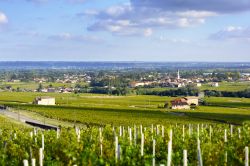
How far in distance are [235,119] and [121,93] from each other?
7889cm

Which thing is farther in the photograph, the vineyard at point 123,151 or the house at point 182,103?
the house at point 182,103

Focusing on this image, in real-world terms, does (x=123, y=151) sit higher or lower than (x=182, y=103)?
higher

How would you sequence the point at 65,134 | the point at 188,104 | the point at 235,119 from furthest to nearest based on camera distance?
the point at 188,104
the point at 235,119
the point at 65,134

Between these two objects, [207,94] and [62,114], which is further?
[207,94]

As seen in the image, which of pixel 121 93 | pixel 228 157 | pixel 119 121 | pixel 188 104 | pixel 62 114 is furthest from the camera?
pixel 121 93

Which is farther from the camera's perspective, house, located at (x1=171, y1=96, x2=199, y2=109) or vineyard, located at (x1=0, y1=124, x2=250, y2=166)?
house, located at (x1=171, y1=96, x2=199, y2=109)

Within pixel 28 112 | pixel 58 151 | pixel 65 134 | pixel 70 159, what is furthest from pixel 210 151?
pixel 28 112

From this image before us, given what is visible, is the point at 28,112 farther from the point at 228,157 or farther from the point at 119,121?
the point at 228,157

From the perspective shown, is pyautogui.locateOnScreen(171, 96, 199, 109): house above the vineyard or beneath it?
beneath

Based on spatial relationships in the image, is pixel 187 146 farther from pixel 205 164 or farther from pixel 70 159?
pixel 70 159

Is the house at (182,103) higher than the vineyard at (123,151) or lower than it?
lower

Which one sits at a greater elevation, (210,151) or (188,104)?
(210,151)

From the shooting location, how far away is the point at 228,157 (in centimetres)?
1212

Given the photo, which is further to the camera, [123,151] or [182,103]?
[182,103]
